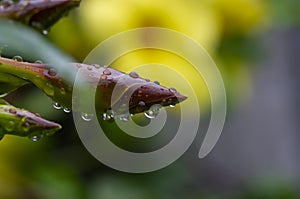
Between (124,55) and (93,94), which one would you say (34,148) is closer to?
(124,55)

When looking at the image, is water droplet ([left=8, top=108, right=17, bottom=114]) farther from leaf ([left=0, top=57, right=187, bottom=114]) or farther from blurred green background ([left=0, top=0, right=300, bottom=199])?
blurred green background ([left=0, top=0, right=300, bottom=199])

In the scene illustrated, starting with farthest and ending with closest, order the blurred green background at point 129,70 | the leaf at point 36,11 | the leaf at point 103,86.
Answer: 1. the blurred green background at point 129,70
2. the leaf at point 36,11
3. the leaf at point 103,86

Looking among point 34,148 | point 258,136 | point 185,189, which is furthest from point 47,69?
point 258,136

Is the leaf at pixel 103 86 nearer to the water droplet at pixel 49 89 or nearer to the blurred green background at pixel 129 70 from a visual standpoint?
the water droplet at pixel 49 89

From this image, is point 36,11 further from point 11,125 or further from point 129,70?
point 129,70

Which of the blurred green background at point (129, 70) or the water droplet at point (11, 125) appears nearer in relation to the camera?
the water droplet at point (11, 125)

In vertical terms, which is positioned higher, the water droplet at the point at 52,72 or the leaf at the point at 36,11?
the leaf at the point at 36,11

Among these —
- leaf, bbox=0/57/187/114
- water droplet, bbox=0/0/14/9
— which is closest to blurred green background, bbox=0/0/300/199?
water droplet, bbox=0/0/14/9

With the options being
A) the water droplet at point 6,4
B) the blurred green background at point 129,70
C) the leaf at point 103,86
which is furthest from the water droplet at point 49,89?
the blurred green background at point 129,70
